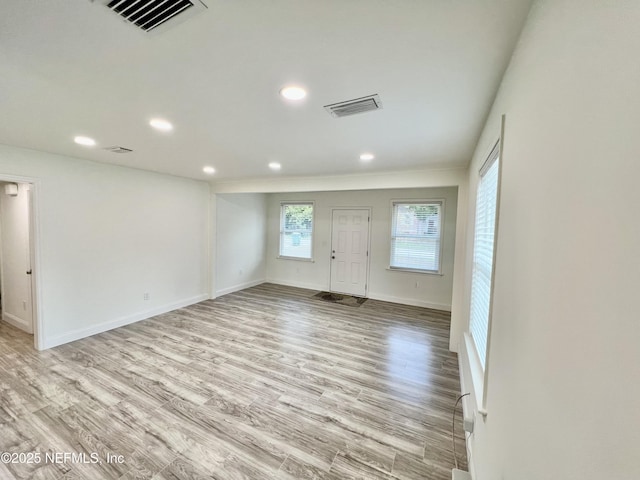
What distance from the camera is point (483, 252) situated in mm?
2018

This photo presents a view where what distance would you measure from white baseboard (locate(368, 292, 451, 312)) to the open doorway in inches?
219

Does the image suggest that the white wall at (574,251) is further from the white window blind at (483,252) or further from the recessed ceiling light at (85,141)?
the recessed ceiling light at (85,141)

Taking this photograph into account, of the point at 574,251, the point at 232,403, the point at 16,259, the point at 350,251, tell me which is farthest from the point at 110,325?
the point at 574,251

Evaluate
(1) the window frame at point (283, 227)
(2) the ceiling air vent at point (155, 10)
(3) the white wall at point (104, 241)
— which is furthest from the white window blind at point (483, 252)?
(3) the white wall at point (104, 241)

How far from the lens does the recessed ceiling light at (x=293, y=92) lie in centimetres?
151

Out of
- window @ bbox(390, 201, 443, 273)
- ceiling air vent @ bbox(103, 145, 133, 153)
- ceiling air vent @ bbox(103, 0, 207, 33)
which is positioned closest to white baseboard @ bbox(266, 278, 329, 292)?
window @ bbox(390, 201, 443, 273)

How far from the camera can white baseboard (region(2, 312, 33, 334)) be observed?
3.71 m

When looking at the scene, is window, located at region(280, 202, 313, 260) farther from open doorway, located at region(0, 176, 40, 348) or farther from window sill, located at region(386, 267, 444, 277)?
open doorway, located at region(0, 176, 40, 348)

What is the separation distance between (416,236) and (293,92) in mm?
4388

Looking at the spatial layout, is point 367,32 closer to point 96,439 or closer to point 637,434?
point 637,434

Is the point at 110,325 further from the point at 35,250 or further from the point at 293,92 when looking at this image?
the point at 293,92

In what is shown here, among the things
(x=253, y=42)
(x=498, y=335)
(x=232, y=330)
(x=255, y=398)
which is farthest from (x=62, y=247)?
(x=498, y=335)

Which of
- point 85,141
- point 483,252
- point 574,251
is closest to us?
point 574,251

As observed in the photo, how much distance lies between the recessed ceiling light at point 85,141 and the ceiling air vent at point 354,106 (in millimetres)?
2518
